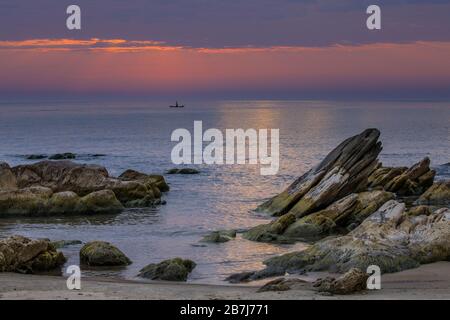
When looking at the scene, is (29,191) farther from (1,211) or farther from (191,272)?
(191,272)

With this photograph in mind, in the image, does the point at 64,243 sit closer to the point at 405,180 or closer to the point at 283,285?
the point at 283,285

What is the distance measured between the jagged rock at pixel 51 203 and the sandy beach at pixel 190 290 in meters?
17.3

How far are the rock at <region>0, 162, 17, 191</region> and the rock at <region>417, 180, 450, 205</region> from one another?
23.4 meters

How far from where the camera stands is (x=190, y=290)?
70.2ft

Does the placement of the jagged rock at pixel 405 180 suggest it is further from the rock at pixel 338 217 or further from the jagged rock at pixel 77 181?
the jagged rock at pixel 77 181

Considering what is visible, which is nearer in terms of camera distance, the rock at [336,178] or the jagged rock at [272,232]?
the jagged rock at [272,232]

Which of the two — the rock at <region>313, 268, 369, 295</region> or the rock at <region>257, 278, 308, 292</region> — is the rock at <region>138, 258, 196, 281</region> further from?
the rock at <region>313, 268, 369, 295</region>

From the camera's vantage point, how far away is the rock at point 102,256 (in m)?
28.2

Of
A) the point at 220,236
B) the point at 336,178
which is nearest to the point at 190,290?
the point at 220,236

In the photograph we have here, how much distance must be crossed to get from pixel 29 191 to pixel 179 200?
33.5 ft

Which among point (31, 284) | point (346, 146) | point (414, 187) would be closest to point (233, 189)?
point (414, 187)

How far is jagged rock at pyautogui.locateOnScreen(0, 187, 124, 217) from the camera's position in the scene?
41.7 meters

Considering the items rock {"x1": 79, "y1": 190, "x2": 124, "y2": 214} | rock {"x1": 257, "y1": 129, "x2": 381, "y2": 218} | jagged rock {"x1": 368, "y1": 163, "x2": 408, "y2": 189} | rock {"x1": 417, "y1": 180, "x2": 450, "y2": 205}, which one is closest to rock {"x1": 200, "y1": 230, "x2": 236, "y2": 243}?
Result: rock {"x1": 257, "y1": 129, "x2": 381, "y2": 218}

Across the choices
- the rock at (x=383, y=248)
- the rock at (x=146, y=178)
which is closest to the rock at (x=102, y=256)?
the rock at (x=383, y=248)
